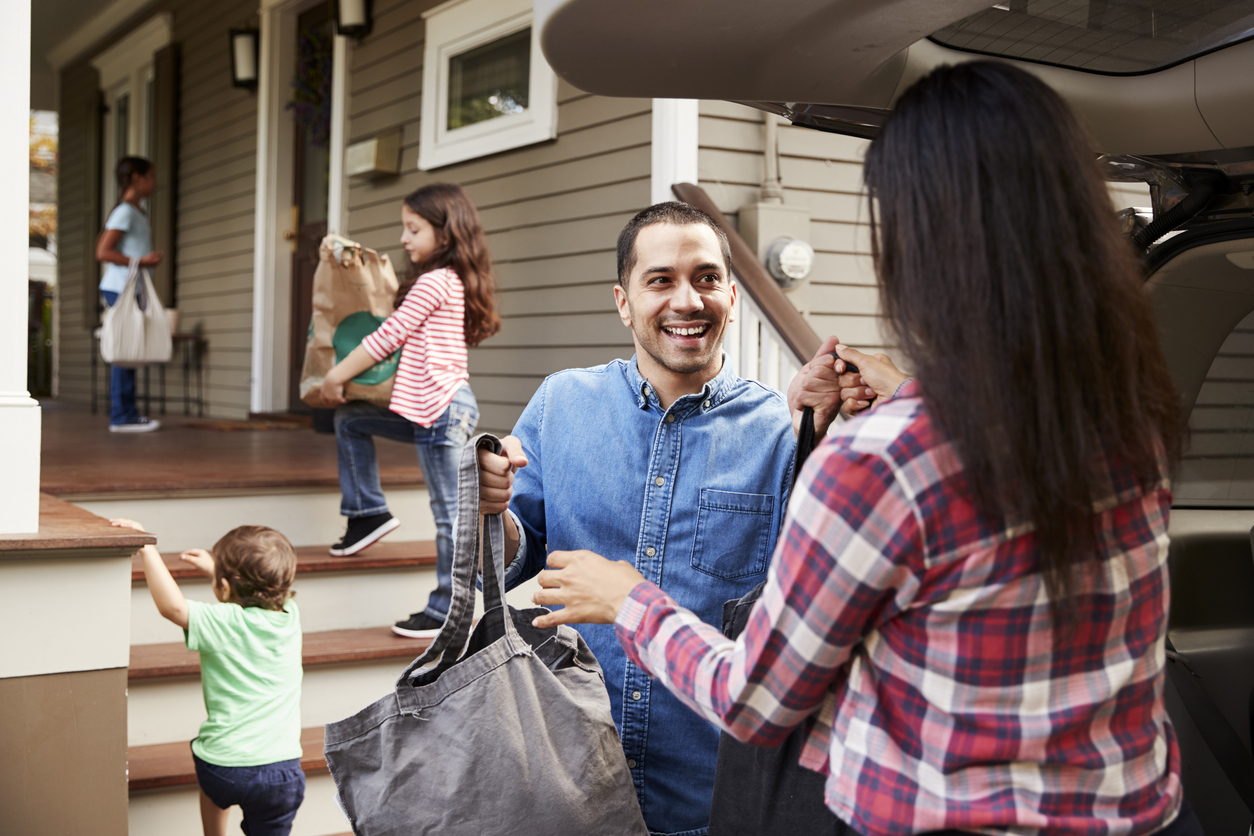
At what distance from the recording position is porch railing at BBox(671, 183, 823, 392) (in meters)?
3.77

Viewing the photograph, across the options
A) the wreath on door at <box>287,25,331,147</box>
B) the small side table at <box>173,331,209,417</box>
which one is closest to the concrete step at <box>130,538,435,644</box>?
the wreath on door at <box>287,25,331,147</box>

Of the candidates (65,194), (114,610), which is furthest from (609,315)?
(65,194)

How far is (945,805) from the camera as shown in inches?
36.9

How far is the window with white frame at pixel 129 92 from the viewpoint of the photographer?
Result: 940 centimetres

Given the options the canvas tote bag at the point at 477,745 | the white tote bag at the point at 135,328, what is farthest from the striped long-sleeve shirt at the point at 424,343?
the white tote bag at the point at 135,328

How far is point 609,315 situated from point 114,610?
272 centimetres

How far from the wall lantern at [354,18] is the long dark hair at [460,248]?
3.14 meters

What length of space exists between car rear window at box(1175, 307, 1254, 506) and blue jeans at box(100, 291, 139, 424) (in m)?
6.21

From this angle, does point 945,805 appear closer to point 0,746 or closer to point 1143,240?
point 1143,240

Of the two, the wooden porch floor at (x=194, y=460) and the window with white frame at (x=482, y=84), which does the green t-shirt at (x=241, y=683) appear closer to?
the wooden porch floor at (x=194, y=460)

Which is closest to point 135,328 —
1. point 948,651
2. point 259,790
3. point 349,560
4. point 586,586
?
point 349,560

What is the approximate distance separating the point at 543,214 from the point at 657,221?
3.49 m

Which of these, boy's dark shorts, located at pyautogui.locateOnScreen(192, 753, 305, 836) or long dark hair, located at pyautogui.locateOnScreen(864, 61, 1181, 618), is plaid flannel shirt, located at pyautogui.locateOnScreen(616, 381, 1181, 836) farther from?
boy's dark shorts, located at pyautogui.locateOnScreen(192, 753, 305, 836)

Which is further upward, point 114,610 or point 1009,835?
point 1009,835
